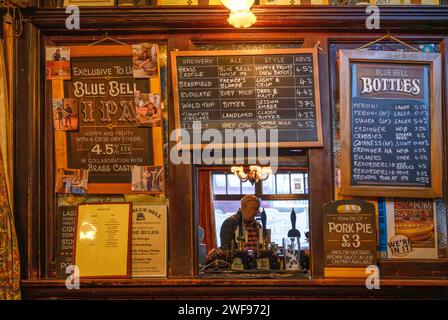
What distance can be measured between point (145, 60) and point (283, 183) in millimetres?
5459

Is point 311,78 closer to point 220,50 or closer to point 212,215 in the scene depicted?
point 220,50

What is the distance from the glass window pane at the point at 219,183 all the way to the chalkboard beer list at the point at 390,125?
218 inches

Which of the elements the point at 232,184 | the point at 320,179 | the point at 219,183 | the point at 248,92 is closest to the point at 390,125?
the point at 320,179

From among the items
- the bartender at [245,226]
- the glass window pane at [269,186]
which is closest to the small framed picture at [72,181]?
the bartender at [245,226]

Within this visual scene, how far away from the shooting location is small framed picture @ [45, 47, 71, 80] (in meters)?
4.62

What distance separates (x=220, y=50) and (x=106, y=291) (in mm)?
2525

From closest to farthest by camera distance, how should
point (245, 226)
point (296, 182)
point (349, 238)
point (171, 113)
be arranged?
point (349, 238) → point (171, 113) → point (245, 226) → point (296, 182)

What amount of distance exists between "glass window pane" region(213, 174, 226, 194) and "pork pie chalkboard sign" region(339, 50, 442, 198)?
18.1 feet

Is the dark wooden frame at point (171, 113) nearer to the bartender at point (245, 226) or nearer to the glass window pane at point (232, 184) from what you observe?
the bartender at point (245, 226)

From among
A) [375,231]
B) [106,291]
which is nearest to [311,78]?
[375,231]

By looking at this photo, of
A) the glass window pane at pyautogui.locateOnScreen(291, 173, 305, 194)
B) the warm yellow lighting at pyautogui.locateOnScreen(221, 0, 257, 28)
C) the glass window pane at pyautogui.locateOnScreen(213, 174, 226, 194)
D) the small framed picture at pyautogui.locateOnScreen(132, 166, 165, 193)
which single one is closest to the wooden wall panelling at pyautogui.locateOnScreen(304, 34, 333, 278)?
the warm yellow lighting at pyautogui.locateOnScreen(221, 0, 257, 28)

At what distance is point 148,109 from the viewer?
4594 mm

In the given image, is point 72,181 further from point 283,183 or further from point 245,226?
point 283,183

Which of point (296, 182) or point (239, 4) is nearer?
point (239, 4)
